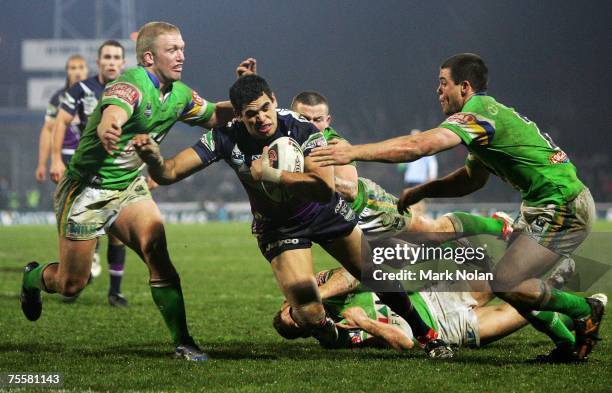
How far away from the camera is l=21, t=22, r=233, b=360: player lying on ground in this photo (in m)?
6.55

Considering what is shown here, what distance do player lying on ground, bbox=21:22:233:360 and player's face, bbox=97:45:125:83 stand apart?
289cm

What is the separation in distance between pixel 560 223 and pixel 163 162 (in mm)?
2587

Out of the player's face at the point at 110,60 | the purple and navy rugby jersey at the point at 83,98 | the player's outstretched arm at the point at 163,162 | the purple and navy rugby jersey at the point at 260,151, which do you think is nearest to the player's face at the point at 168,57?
the purple and navy rugby jersey at the point at 260,151

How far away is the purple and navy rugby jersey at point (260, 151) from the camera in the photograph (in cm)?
635

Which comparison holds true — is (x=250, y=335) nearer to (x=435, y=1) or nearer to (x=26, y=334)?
(x=26, y=334)

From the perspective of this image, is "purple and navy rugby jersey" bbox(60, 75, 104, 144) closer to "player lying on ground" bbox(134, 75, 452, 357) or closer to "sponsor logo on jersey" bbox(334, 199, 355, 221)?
"player lying on ground" bbox(134, 75, 452, 357)

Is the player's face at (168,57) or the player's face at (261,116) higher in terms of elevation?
the player's face at (168,57)

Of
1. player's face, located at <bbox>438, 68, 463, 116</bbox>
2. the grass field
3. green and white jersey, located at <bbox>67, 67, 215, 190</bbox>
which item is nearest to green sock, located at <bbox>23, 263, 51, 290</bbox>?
the grass field

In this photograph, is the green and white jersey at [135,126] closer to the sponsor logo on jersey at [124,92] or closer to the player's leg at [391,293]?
the sponsor logo on jersey at [124,92]

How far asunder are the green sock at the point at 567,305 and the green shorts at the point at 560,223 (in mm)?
304

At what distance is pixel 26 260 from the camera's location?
52.0 ft

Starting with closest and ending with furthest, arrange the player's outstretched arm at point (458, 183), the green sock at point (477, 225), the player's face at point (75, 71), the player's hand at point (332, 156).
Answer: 1. the player's hand at point (332, 156)
2. the player's outstretched arm at point (458, 183)
3. the green sock at point (477, 225)
4. the player's face at point (75, 71)

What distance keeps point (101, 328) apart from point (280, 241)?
2386 millimetres

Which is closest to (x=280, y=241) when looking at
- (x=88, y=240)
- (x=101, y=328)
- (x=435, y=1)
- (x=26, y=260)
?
(x=88, y=240)
